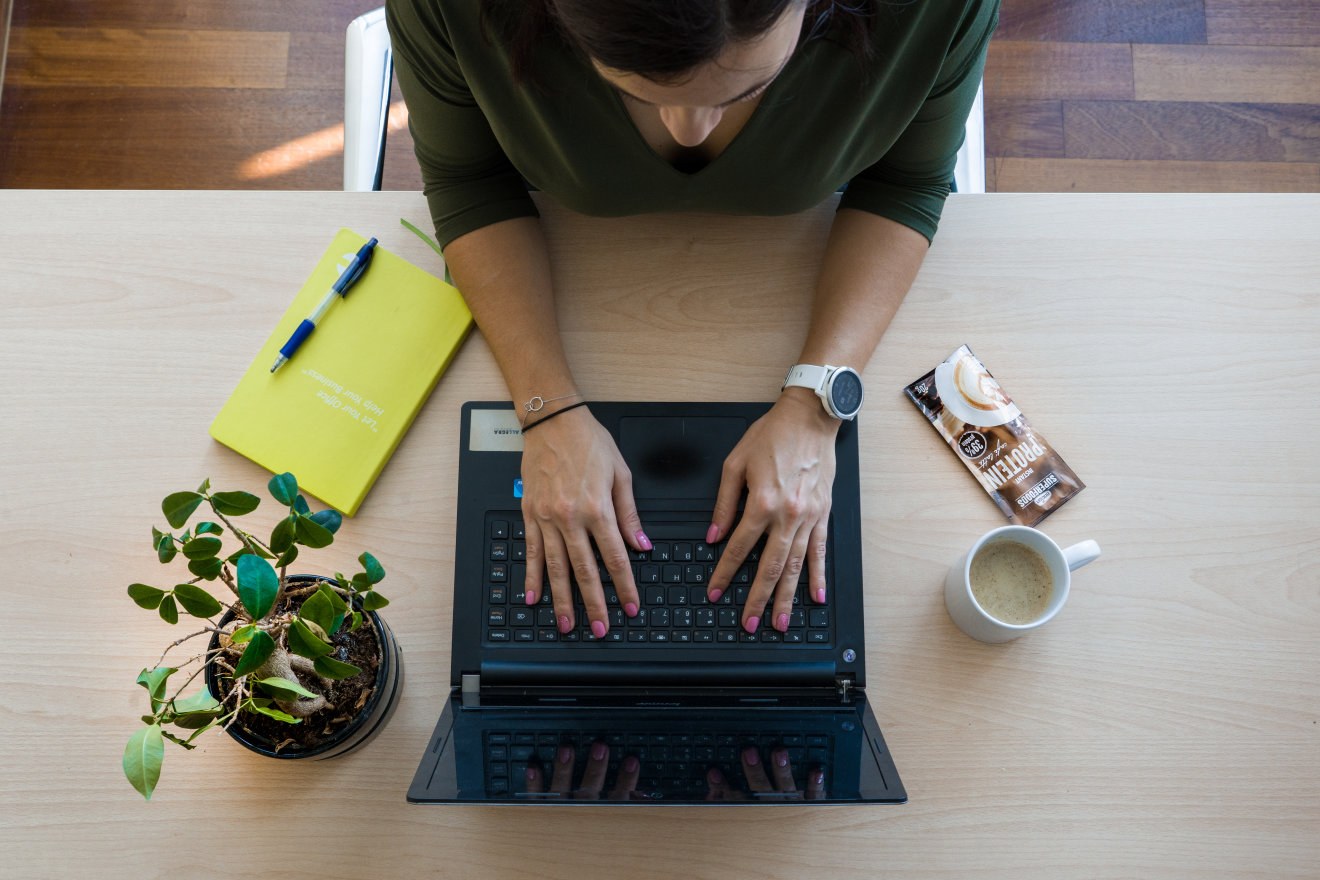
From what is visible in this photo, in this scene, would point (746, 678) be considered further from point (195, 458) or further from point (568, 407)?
point (195, 458)

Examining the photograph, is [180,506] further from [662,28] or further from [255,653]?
[662,28]

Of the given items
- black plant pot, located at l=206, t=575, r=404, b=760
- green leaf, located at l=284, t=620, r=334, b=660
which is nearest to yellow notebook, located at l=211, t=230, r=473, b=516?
black plant pot, located at l=206, t=575, r=404, b=760

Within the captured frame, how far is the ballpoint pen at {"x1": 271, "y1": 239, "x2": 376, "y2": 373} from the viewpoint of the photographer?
84cm

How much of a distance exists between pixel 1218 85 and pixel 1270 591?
137 centimetres

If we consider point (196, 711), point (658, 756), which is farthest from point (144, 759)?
point (658, 756)

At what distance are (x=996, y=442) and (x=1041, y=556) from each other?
0.39 ft

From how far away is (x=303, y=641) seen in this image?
0.59m

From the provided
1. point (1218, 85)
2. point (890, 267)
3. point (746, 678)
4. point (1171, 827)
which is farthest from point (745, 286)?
point (1218, 85)

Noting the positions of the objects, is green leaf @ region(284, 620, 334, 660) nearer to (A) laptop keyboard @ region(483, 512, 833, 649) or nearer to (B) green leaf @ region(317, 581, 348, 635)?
(B) green leaf @ region(317, 581, 348, 635)

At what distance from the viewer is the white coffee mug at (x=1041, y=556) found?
0.75m

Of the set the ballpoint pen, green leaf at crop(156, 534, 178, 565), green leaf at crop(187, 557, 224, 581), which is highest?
the ballpoint pen

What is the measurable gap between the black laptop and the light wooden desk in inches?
1.4

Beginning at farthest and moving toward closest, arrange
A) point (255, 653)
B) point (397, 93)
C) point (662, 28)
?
1. point (397, 93)
2. point (255, 653)
3. point (662, 28)

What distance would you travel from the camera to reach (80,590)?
2.64 feet
